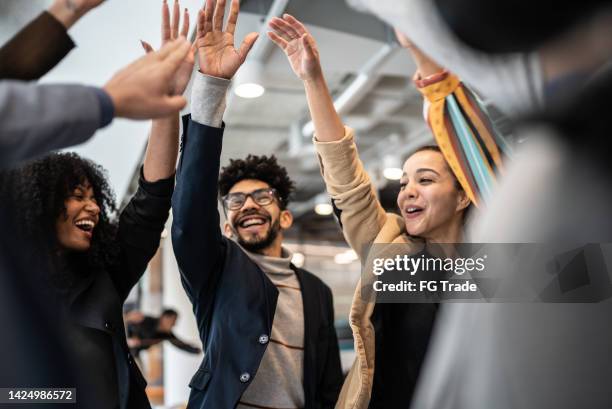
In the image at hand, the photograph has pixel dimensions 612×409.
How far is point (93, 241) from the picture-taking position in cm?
109

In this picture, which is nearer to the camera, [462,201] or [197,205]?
[197,205]

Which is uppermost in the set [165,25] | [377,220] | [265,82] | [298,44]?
[265,82]

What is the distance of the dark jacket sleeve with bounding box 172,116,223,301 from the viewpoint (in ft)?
3.41

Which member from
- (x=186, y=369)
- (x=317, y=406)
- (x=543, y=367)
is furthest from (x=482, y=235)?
(x=186, y=369)

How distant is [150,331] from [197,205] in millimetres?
4030

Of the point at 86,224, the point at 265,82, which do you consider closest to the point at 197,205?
the point at 86,224

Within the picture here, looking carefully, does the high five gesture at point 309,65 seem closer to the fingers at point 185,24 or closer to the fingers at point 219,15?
the fingers at point 219,15

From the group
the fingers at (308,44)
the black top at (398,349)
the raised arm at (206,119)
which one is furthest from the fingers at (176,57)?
the black top at (398,349)

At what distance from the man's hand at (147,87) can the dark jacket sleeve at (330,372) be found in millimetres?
961

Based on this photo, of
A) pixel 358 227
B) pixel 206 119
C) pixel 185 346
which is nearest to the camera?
pixel 206 119

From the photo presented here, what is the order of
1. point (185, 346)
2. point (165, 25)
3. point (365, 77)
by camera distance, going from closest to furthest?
1. point (165, 25)
2. point (365, 77)
3. point (185, 346)

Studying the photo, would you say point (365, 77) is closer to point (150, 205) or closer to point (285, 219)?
point (285, 219)

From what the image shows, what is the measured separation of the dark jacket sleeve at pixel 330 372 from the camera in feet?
4.68

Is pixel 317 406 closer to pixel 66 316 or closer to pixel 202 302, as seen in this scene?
pixel 202 302
